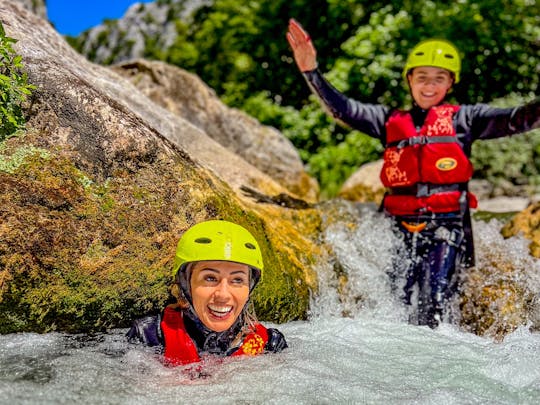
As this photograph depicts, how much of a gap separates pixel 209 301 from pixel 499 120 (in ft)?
9.07

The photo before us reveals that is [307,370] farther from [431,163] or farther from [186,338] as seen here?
[431,163]

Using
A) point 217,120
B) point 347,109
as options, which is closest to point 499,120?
point 347,109

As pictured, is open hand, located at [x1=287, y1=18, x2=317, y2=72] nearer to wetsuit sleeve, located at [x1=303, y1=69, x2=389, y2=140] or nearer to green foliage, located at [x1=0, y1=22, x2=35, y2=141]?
wetsuit sleeve, located at [x1=303, y1=69, x2=389, y2=140]

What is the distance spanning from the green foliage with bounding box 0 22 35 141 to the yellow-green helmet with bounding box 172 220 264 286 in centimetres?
134

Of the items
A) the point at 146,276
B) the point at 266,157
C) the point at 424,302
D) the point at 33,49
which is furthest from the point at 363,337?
the point at 266,157

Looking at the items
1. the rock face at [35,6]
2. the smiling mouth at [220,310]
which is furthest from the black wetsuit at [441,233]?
the rock face at [35,6]

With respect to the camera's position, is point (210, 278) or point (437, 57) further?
point (437, 57)

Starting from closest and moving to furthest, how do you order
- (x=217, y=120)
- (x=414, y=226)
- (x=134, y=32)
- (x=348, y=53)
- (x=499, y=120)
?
1. (x=499, y=120)
2. (x=414, y=226)
3. (x=217, y=120)
4. (x=348, y=53)
5. (x=134, y=32)

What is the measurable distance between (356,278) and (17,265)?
9.01 ft

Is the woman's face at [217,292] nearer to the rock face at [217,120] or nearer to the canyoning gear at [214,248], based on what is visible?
the canyoning gear at [214,248]

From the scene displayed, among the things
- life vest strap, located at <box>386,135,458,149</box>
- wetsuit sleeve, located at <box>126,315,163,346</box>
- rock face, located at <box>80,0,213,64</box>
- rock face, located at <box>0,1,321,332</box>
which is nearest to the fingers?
life vest strap, located at <box>386,135,458,149</box>

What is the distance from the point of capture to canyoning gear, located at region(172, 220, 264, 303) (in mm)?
3153

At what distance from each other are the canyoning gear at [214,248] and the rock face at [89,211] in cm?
49

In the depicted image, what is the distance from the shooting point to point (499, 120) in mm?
4559
